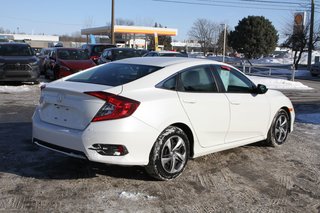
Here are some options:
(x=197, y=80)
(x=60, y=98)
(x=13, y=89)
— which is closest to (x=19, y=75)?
(x=13, y=89)

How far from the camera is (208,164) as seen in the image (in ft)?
20.2

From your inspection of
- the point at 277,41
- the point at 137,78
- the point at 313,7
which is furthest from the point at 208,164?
the point at 277,41

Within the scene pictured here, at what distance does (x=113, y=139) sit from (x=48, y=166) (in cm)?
145

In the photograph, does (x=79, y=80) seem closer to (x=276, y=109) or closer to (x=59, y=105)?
(x=59, y=105)

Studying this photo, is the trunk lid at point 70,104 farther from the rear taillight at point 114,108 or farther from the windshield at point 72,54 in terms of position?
the windshield at point 72,54

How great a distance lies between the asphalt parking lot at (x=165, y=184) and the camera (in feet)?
14.9

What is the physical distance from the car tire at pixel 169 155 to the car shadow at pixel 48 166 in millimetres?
239

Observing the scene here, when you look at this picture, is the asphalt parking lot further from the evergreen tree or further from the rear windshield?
the evergreen tree

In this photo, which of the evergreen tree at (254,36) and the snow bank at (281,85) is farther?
the evergreen tree at (254,36)

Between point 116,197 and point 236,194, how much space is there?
1399mm

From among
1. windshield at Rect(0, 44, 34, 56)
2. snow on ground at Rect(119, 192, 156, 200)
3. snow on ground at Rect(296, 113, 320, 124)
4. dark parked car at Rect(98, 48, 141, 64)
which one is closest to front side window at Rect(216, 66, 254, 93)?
snow on ground at Rect(119, 192, 156, 200)

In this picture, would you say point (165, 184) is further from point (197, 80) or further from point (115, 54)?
point (115, 54)

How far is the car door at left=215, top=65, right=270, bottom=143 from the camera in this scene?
6.19 m

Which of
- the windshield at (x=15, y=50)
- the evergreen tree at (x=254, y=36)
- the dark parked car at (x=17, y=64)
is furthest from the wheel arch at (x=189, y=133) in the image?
the evergreen tree at (x=254, y=36)
